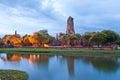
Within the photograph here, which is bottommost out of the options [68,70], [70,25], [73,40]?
[68,70]

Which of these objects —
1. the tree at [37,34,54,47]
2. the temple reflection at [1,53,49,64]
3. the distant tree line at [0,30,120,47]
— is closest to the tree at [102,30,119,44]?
the distant tree line at [0,30,120,47]

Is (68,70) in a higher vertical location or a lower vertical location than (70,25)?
lower

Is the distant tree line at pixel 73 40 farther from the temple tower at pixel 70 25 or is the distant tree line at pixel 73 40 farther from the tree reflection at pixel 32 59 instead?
the tree reflection at pixel 32 59

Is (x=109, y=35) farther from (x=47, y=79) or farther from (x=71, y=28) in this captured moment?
A: (x=47, y=79)

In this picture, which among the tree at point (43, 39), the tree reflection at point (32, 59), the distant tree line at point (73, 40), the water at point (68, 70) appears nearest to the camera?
the water at point (68, 70)

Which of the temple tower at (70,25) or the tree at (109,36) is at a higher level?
the temple tower at (70,25)

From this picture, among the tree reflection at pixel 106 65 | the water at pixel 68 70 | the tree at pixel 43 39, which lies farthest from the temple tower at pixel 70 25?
the water at pixel 68 70

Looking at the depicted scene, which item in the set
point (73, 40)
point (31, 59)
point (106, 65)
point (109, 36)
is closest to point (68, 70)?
point (106, 65)

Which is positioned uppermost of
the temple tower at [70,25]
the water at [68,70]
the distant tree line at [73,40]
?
the temple tower at [70,25]

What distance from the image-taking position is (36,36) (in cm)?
10706

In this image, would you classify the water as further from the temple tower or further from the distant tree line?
the temple tower

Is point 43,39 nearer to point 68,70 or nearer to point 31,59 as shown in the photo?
point 31,59

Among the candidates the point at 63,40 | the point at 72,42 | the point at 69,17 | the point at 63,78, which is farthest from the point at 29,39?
the point at 63,78

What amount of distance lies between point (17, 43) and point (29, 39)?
36.0 ft
